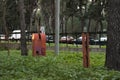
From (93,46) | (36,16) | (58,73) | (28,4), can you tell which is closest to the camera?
(58,73)

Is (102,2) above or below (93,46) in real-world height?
above

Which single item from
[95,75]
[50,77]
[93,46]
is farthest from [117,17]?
[93,46]

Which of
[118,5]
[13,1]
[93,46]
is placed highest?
[13,1]

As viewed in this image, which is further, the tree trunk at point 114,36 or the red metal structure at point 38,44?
the red metal structure at point 38,44

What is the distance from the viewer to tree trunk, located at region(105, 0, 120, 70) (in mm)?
10195

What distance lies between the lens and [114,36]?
10.3 m

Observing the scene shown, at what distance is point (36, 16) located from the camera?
57.2 m

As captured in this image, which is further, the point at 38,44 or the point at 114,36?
the point at 38,44

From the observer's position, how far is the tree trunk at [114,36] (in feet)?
33.4

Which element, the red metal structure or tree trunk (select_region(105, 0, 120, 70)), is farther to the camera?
the red metal structure

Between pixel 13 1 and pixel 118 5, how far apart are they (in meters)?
41.0

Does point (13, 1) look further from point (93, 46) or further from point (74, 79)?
point (74, 79)

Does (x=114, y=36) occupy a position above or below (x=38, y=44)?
above

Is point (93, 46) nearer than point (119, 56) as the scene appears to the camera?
No
